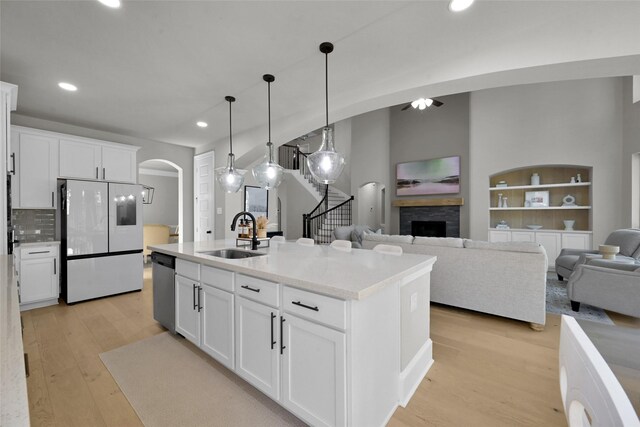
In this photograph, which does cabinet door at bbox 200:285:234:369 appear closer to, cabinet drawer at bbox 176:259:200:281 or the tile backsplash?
cabinet drawer at bbox 176:259:200:281

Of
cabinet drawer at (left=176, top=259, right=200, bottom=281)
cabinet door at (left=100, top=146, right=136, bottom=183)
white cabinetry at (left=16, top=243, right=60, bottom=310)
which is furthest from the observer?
cabinet door at (left=100, top=146, right=136, bottom=183)

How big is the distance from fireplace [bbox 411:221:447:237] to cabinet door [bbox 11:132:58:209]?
7.07m

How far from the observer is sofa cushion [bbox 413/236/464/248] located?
3291mm

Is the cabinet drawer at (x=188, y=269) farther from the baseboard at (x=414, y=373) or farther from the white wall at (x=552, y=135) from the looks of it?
the white wall at (x=552, y=135)

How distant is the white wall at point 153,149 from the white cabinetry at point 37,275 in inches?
73.7

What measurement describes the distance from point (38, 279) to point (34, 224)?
37.1 inches

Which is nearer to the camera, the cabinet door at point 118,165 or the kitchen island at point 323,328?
the kitchen island at point 323,328

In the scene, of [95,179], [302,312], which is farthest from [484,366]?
[95,179]

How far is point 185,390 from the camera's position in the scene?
1955 mm

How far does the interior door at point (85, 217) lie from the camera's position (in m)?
3.70

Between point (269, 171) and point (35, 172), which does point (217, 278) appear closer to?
point (269, 171)

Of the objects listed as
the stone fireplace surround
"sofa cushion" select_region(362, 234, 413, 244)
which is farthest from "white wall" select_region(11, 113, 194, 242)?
the stone fireplace surround

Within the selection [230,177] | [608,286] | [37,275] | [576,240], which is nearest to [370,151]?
[576,240]

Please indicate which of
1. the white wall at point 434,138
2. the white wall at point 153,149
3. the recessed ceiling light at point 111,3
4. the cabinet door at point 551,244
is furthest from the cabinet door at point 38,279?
the cabinet door at point 551,244
